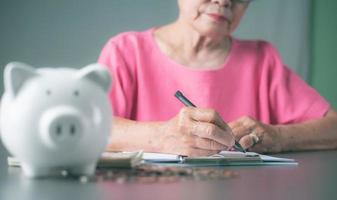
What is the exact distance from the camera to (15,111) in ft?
1.78

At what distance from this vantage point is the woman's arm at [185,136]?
0.85 meters

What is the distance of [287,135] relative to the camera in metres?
1.15

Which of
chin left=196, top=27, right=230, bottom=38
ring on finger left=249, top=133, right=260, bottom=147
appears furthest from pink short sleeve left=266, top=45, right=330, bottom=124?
ring on finger left=249, top=133, right=260, bottom=147

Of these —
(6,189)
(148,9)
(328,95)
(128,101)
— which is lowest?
(6,189)

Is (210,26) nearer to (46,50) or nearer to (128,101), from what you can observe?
(128,101)

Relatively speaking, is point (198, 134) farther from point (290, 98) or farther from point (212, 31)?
point (290, 98)

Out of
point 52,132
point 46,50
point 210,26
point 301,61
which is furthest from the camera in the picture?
point 301,61

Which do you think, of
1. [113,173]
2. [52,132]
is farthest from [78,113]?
[113,173]

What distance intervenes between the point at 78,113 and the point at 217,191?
16 centimetres

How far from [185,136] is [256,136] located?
24cm

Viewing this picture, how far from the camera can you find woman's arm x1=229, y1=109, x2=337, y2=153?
1.08 m

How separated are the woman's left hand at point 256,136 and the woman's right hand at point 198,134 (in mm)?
180

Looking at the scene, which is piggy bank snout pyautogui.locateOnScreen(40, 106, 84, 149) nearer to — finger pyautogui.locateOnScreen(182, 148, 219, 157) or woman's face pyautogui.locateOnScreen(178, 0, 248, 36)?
finger pyautogui.locateOnScreen(182, 148, 219, 157)

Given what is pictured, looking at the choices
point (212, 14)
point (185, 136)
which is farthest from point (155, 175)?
point (212, 14)
